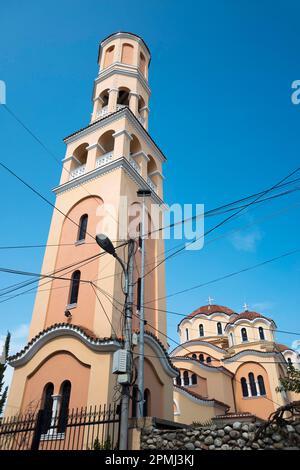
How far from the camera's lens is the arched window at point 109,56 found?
71.3 ft

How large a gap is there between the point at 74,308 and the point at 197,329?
24529 millimetres

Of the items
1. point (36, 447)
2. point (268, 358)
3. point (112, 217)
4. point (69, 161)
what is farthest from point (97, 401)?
point (268, 358)

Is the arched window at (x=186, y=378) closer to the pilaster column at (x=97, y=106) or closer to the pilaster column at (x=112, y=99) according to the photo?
the pilaster column at (x=97, y=106)

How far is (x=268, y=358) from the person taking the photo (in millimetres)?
26406

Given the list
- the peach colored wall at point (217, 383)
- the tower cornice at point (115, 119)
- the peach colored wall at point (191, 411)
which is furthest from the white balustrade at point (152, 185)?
the peach colored wall at point (217, 383)

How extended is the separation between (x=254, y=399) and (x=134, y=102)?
21.9m

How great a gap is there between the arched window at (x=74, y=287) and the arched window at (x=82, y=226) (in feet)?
5.83

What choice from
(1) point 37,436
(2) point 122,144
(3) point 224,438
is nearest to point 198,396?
(2) point 122,144

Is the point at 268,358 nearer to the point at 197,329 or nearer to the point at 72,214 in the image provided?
the point at 197,329

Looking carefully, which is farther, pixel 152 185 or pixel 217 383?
pixel 217 383

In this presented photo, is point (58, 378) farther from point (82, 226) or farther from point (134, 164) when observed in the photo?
point (134, 164)

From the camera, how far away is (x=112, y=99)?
61.9 feet

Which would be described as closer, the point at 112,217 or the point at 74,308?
the point at 74,308
